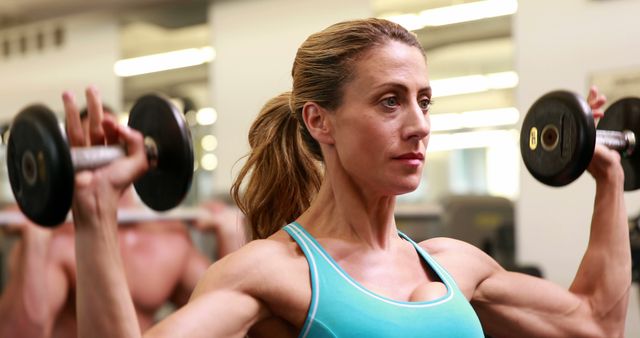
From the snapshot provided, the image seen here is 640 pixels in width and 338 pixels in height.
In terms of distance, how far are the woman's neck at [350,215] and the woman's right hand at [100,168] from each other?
38 cm

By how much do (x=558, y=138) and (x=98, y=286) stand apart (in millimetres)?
892

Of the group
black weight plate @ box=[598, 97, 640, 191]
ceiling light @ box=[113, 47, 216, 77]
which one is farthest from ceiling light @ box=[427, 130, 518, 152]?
black weight plate @ box=[598, 97, 640, 191]

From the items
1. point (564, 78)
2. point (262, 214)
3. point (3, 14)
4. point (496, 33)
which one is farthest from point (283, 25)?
point (262, 214)

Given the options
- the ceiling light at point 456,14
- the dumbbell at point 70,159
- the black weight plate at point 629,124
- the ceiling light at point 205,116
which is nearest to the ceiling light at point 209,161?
the ceiling light at point 205,116

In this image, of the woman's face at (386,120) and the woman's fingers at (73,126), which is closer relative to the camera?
the woman's fingers at (73,126)

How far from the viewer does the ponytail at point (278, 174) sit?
1535 mm

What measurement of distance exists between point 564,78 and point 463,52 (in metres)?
1.53

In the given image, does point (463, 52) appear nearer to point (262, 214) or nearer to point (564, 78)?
point (564, 78)

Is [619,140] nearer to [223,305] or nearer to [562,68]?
[223,305]

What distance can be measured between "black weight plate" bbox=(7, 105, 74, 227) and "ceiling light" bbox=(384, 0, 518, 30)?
3423mm

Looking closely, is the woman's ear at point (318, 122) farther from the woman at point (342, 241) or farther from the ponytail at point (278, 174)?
the ponytail at point (278, 174)

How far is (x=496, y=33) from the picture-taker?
4.38 meters

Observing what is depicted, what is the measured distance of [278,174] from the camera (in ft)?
5.01

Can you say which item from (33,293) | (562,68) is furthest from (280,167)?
(562,68)
